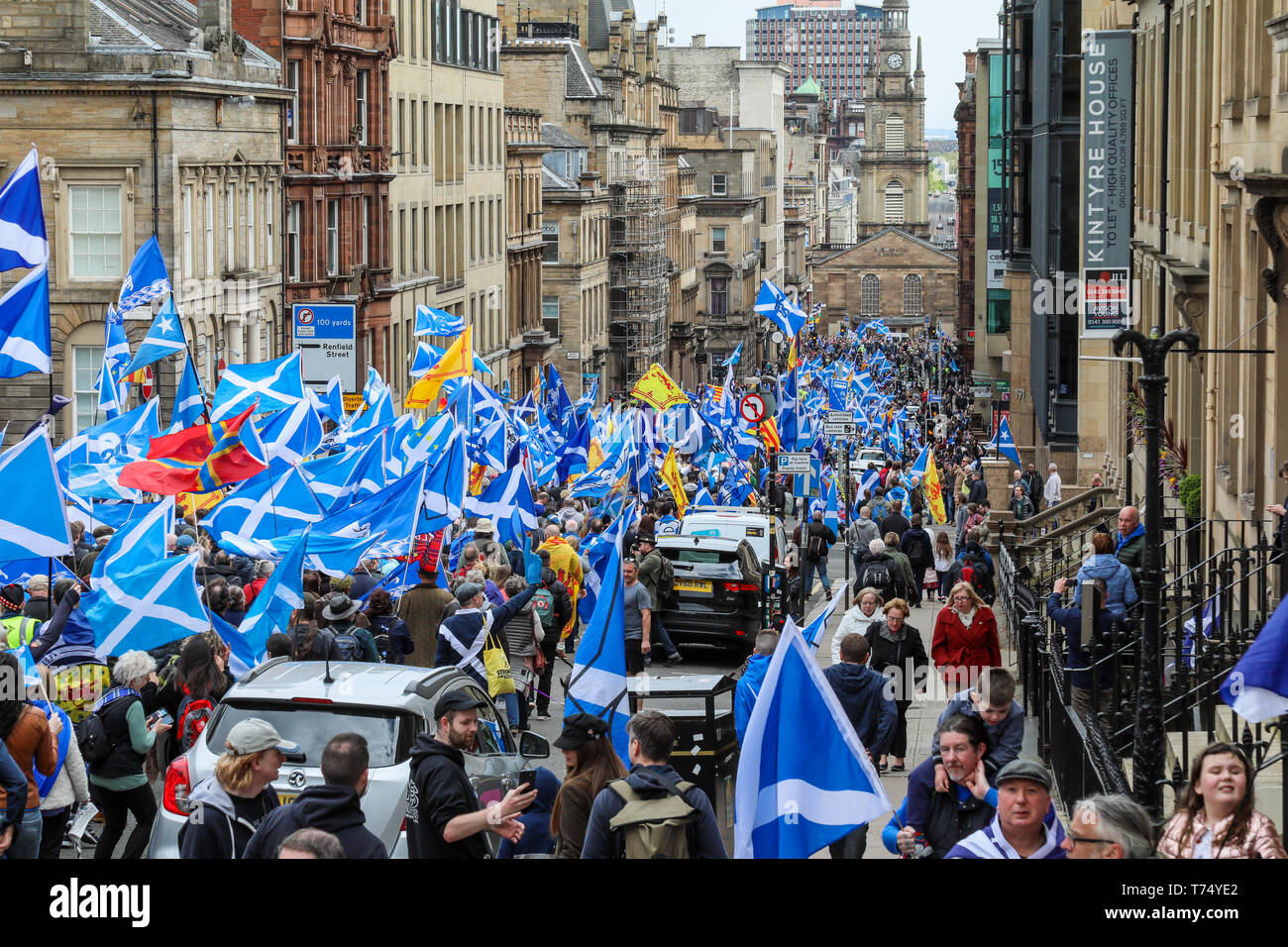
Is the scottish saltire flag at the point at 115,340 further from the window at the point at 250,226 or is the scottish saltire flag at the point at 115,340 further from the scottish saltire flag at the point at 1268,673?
the scottish saltire flag at the point at 1268,673

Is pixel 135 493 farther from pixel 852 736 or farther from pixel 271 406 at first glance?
pixel 852 736

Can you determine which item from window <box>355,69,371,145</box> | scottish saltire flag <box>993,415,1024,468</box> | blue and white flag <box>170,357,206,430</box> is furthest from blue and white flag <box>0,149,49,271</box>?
window <box>355,69,371,145</box>

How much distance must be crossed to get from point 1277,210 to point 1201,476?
685 cm

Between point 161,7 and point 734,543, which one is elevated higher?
point 161,7

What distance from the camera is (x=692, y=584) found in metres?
24.2

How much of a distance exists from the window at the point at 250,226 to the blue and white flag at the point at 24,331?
23.9 m

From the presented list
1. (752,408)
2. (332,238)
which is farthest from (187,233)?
(752,408)

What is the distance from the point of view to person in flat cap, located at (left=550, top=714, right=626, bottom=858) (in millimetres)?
9422

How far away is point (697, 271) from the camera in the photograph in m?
132

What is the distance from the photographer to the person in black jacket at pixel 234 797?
873 cm

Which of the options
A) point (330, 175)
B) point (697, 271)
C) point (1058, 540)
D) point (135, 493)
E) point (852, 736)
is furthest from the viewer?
point (697, 271)

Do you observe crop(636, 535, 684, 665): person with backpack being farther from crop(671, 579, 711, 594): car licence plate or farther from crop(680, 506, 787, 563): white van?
crop(680, 506, 787, 563): white van

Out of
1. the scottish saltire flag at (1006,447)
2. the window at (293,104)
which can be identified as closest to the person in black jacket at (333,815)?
the scottish saltire flag at (1006,447)

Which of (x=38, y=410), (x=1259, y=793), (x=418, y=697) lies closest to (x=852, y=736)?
(x=418, y=697)
